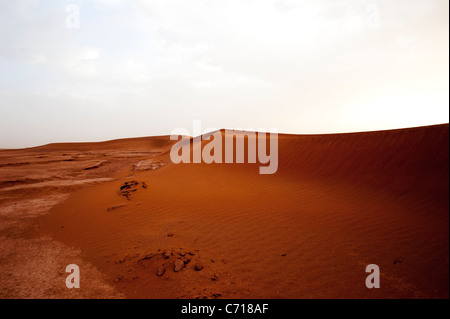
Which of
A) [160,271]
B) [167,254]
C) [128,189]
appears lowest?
[160,271]

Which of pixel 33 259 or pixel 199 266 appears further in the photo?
pixel 33 259

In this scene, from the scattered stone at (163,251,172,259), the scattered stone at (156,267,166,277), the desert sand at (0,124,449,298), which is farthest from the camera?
the scattered stone at (163,251,172,259)

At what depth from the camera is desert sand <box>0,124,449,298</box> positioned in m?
2.79

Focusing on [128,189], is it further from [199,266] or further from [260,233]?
[260,233]

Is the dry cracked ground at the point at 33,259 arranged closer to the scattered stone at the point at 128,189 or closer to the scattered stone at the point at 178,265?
the scattered stone at the point at 178,265

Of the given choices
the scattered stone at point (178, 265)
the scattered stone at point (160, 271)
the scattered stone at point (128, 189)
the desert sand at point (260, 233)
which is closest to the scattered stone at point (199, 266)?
the desert sand at point (260, 233)

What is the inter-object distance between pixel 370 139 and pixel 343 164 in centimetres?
152

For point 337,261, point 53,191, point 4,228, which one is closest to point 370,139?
point 337,261

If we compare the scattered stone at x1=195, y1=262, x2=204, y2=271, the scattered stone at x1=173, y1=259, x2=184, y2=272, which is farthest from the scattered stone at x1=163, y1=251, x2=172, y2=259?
the scattered stone at x1=195, y1=262, x2=204, y2=271

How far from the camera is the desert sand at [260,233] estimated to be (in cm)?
279

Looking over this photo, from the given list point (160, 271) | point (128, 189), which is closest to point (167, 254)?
point (160, 271)

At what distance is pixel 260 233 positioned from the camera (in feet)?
13.4

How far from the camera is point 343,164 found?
22.4 feet

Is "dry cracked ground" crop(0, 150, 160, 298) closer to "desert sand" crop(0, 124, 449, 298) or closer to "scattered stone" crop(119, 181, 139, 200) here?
"desert sand" crop(0, 124, 449, 298)
